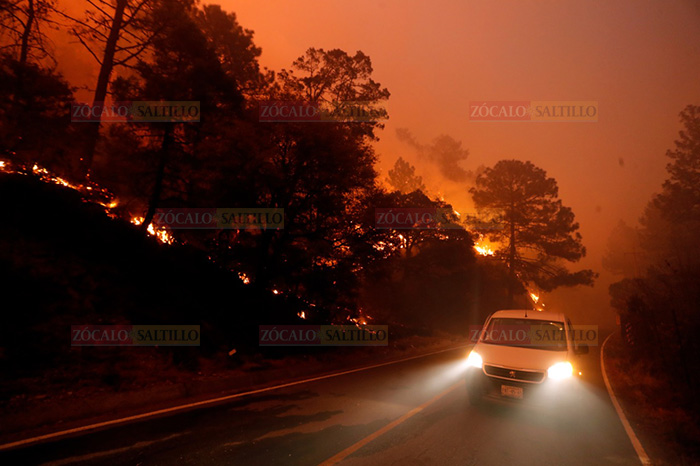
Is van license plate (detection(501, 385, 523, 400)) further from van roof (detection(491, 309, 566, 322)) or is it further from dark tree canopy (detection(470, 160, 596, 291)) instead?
dark tree canopy (detection(470, 160, 596, 291))

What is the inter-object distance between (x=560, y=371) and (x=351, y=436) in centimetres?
381

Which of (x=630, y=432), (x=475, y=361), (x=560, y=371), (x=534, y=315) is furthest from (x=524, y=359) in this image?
(x=630, y=432)

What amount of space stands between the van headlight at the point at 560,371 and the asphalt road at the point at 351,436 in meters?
0.62

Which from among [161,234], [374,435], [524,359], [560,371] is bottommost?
[374,435]

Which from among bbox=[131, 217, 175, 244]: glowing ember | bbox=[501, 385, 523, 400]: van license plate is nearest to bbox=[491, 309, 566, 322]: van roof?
bbox=[501, 385, 523, 400]: van license plate

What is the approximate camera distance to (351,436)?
5555 mm

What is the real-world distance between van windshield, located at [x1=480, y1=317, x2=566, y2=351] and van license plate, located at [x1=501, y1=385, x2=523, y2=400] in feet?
3.57

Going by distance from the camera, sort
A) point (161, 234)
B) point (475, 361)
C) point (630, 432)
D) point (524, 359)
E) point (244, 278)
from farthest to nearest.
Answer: point (244, 278), point (161, 234), point (475, 361), point (524, 359), point (630, 432)

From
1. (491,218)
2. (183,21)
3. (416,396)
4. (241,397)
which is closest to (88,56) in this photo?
(183,21)

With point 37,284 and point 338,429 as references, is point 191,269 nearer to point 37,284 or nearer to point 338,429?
point 37,284

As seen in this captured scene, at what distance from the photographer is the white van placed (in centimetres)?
645

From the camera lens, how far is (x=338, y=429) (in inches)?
230

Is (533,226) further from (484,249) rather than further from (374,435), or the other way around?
(374,435)

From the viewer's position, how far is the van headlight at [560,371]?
6.46 metres
